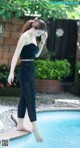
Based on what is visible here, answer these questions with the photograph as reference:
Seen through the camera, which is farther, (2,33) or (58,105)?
(2,33)

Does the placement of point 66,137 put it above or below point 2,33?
below

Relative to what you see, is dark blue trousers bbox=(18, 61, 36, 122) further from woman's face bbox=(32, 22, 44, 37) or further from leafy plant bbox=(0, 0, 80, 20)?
leafy plant bbox=(0, 0, 80, 20)

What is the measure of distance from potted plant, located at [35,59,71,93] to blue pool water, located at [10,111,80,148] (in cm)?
196

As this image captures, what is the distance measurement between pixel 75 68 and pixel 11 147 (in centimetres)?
594

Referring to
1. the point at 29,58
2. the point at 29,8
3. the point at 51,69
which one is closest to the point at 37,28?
the point at 29,58

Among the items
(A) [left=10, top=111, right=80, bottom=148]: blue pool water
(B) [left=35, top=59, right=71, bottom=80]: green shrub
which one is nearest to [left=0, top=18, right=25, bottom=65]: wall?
(B) [left=35, top=59, right=71, bottom=80]: green shrub

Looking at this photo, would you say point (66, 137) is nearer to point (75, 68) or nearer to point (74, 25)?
point (75, 68)

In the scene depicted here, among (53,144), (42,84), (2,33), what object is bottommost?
(42,84)

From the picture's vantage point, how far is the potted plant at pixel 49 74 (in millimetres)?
10430

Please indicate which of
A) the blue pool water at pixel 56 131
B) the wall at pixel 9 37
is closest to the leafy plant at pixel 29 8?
the wall at pixel 9 37

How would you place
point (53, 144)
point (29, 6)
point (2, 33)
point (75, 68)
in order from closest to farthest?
point (53, 144) < point (29, 6) < point (2, 33) < point (75, 68)

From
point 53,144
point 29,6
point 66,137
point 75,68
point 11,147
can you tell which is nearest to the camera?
point 11,147

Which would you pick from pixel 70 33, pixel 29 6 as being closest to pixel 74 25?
pixel 70 33

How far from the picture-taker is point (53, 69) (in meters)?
10.6
